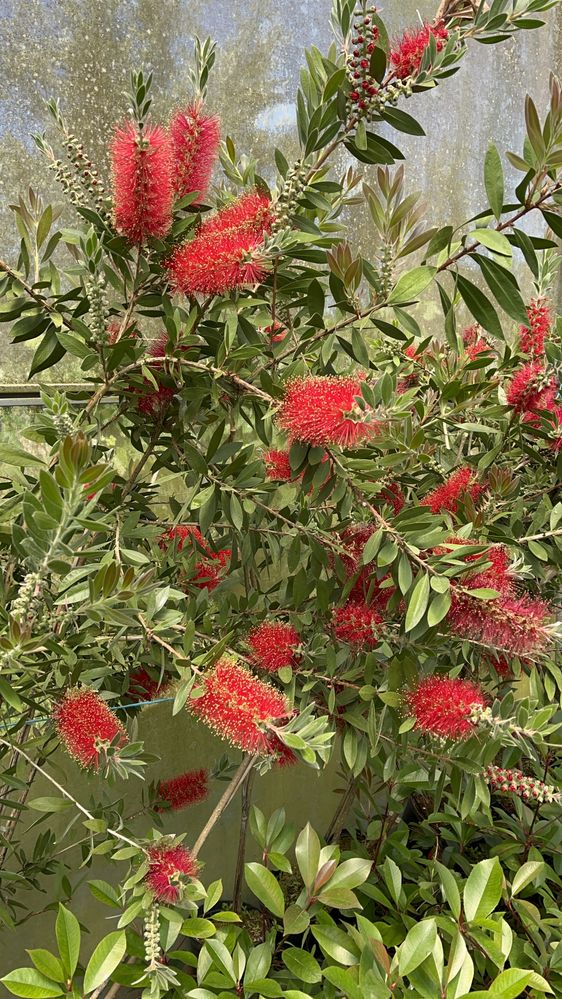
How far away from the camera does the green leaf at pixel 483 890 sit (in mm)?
722

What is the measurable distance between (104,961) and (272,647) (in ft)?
1.01

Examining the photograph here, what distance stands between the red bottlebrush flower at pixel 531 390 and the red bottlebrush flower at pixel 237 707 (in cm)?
48

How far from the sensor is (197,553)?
2.94ft

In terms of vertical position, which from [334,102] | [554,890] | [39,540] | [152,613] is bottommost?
[554,890]

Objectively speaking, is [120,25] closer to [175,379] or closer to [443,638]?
[175,379]

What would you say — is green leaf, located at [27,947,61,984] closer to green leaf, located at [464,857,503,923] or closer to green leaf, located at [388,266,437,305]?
green leaf, located at [464,857,503,923]

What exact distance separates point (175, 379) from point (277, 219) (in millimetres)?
178

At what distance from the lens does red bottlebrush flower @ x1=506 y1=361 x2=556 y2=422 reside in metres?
0.85

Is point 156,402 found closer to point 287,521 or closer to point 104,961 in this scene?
point 287,521

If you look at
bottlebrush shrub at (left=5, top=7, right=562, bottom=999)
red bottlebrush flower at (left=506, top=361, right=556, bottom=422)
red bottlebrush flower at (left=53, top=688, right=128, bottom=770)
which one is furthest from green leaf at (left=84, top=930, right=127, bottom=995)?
red bottlebrush flower at (left=506, top=361, right=556, bottom=422)

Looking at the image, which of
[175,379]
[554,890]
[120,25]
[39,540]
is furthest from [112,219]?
[554,890]

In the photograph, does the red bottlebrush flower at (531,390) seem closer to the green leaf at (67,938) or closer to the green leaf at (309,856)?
the green leaf at (309,856)

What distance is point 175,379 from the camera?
709 millimetres

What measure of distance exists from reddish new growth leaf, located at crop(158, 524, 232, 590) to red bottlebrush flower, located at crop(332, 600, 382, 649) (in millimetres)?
165
